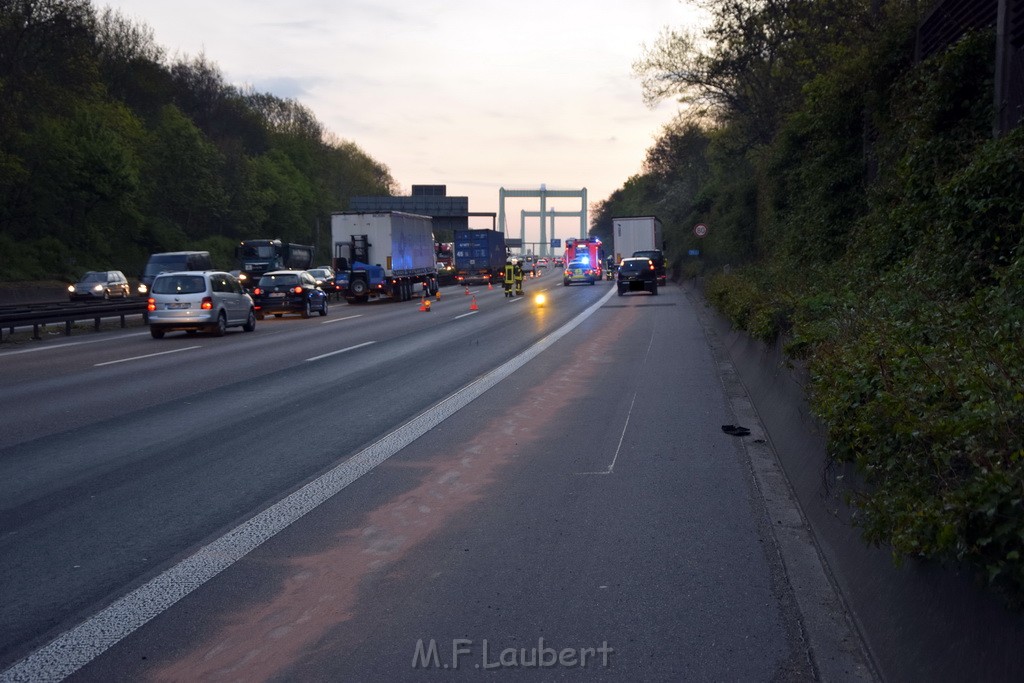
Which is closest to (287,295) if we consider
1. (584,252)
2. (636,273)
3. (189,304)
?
(189,304)

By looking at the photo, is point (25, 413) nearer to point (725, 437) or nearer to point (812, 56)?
point (725, 437)

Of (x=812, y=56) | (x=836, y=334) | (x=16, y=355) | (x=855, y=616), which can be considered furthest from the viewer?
(x=812, y=56)

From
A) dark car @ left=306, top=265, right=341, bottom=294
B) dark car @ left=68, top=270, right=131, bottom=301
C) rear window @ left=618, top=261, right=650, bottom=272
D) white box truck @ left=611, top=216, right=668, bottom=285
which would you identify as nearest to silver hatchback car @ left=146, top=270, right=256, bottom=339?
dark car @ left=306, top=265, right=341, bottom=294

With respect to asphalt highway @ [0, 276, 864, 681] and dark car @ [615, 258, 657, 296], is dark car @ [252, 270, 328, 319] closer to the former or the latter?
dark car @ [615, 258, 657, 296]

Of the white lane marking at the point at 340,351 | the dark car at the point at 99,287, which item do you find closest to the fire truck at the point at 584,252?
the dark car at the point at 99,287

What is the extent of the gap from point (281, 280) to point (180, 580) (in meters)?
29.9

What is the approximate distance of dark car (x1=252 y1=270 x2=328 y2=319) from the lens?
113ft

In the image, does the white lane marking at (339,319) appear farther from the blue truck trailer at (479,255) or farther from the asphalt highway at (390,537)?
the blue truck trailer at (479,255)

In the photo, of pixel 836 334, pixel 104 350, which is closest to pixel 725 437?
pixel 836 334

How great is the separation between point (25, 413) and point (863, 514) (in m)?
10.7

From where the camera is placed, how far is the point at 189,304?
83.3 ft

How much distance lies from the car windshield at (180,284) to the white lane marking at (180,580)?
1696cm

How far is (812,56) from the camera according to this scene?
28312 mm

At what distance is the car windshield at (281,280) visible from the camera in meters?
34.7
